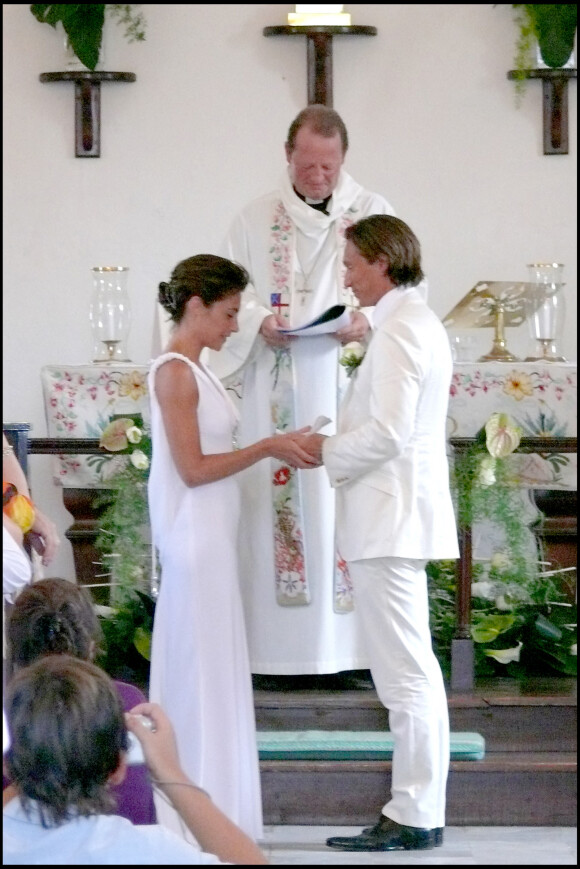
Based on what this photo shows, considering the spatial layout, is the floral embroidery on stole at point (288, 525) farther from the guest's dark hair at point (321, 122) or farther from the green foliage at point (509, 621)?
the guest's dark hair at point (321, 122)

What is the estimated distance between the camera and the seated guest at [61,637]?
2562 millimetres

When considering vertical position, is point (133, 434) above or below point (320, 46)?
below

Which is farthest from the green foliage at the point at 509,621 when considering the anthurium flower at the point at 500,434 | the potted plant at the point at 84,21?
the potted plant at the point at 84,21

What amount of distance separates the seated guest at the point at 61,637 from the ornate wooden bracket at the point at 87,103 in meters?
4.25

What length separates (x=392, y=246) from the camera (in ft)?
12.1

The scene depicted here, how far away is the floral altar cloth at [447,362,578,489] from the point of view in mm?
5262

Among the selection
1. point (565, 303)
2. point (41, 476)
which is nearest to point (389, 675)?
point (565, 303)

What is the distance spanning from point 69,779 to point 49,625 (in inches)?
30.6

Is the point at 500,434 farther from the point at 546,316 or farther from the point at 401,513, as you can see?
the point at 546,316

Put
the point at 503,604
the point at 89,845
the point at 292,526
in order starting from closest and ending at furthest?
the point at 89,845, the point at 292,526, the point at 503,604

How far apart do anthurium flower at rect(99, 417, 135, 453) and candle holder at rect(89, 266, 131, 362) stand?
3.46 feet

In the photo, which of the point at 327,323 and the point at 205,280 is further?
the point at 327,323

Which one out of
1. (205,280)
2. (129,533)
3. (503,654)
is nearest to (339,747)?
(503,654)

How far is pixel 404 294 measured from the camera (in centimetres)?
370
